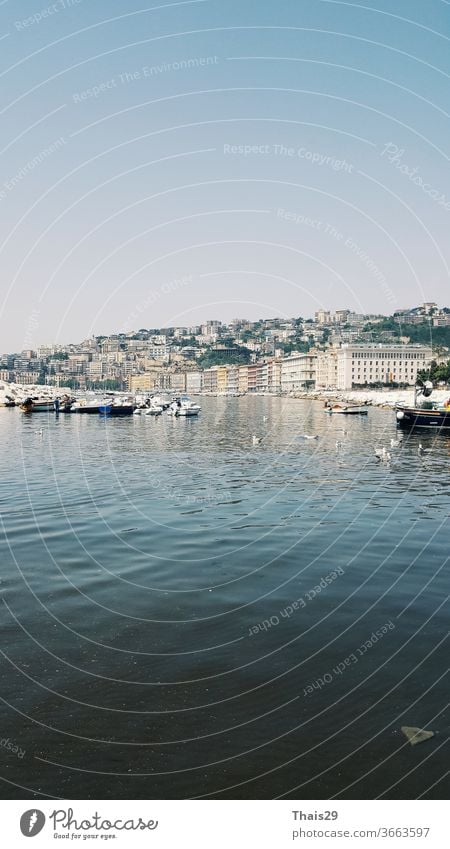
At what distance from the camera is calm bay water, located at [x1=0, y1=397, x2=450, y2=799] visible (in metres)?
7.37

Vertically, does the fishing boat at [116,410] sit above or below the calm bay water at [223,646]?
below

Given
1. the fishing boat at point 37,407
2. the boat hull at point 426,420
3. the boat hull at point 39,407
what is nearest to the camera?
the boat hull at point 426,420

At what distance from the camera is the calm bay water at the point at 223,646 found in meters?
7.37

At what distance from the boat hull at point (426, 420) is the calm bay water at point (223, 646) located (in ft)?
145

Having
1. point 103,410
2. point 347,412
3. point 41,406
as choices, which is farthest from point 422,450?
point 41,406

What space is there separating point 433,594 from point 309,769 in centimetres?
678

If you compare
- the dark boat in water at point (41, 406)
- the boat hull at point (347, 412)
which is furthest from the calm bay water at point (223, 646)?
the dark boat in water at point (41, 406)

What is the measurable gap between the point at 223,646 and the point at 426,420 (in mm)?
60218

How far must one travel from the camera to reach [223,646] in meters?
10.7

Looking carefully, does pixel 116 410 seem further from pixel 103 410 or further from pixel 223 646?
pixel 223 646

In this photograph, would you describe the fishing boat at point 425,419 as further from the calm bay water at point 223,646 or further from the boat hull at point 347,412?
the calm bay water at point 223,646
